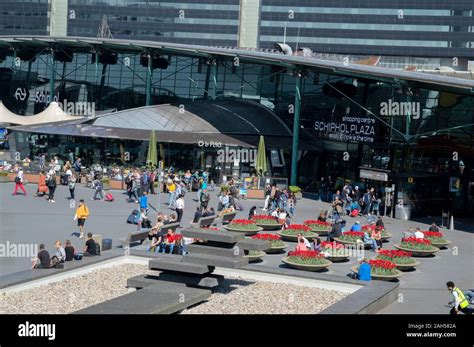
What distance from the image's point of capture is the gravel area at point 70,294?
59.1ft

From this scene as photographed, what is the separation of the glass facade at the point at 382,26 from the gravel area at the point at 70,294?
101071 millimetres

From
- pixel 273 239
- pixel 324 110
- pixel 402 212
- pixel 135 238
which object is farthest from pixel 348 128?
pixel 135 238

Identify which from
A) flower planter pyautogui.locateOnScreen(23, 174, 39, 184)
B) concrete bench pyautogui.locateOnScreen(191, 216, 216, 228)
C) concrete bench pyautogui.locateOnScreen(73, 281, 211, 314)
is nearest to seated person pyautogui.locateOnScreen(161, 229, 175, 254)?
concrete bench pyautogui.locateOnScreen(191, 216, 216, 228)

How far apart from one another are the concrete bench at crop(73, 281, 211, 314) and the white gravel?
31cm

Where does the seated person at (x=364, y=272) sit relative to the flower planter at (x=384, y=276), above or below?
above

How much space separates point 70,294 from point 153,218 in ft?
47.7

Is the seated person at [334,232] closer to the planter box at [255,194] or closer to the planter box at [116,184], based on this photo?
the planter box at [255,194]

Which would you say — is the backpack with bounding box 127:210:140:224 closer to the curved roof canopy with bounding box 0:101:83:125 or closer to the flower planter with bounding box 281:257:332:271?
the flower planter with bounding box 281:257:332:271

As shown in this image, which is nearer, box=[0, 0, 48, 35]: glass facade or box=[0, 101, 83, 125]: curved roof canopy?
box=[0, 101, 83, 125]: curved roof canopy

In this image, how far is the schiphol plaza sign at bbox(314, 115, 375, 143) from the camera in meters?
47.1

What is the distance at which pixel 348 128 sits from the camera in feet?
161

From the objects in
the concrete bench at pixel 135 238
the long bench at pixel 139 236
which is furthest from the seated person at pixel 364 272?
the concrete bench at pixel 135 238
